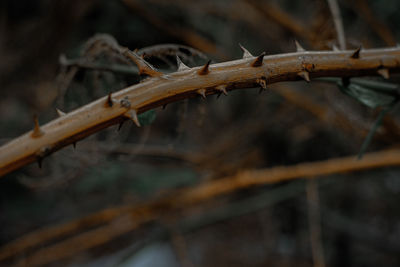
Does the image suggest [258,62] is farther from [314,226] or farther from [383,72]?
[314,226]

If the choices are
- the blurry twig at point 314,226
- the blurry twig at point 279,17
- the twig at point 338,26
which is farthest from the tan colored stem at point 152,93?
the blurry twig at point 279,17

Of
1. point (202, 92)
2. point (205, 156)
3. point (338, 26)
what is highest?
point (205, 156)

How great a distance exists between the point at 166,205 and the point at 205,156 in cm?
24

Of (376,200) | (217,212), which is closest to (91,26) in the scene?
(217,212)

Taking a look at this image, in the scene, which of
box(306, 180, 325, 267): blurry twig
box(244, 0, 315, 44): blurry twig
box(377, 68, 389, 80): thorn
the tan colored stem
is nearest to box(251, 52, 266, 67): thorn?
the tan colored stem

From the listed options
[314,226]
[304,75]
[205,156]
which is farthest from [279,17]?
[304,75]

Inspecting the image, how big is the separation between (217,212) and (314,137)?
0.57 m

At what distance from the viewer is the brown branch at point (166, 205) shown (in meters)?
1.06

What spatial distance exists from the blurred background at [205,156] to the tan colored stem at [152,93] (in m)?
0.55

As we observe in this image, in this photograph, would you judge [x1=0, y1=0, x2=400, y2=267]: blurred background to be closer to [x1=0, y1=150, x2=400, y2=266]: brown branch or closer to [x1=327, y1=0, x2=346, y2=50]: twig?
[x1=0, y1=150, x2=400, y2=266]: brown branch

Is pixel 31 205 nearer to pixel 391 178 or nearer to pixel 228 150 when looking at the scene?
pixel 228 150

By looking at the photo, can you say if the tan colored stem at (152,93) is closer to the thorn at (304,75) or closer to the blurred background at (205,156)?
the thorn at (304,75)

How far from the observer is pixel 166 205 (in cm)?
127

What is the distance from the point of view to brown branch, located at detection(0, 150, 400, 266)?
1059 mm
